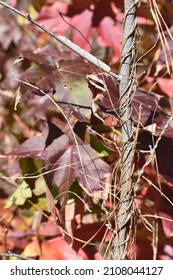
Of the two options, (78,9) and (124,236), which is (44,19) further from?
(124,236)

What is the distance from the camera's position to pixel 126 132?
841 millimetres

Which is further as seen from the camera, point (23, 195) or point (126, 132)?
point (23, 195)

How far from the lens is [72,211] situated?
1.09 m

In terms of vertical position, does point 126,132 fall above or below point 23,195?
above

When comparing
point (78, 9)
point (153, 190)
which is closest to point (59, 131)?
point (153, 190)

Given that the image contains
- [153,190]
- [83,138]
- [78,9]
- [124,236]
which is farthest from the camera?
[78,9]

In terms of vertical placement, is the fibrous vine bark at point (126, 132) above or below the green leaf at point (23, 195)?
above

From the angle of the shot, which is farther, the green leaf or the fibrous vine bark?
the green leaf

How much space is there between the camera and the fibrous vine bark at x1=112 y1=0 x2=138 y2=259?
0.81 m

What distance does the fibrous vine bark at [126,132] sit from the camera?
2.65 feet

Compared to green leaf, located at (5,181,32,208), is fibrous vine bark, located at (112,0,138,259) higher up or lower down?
higher up

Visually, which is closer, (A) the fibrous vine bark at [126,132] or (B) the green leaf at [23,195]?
(A) the fibrous vine bark at [126,132]
